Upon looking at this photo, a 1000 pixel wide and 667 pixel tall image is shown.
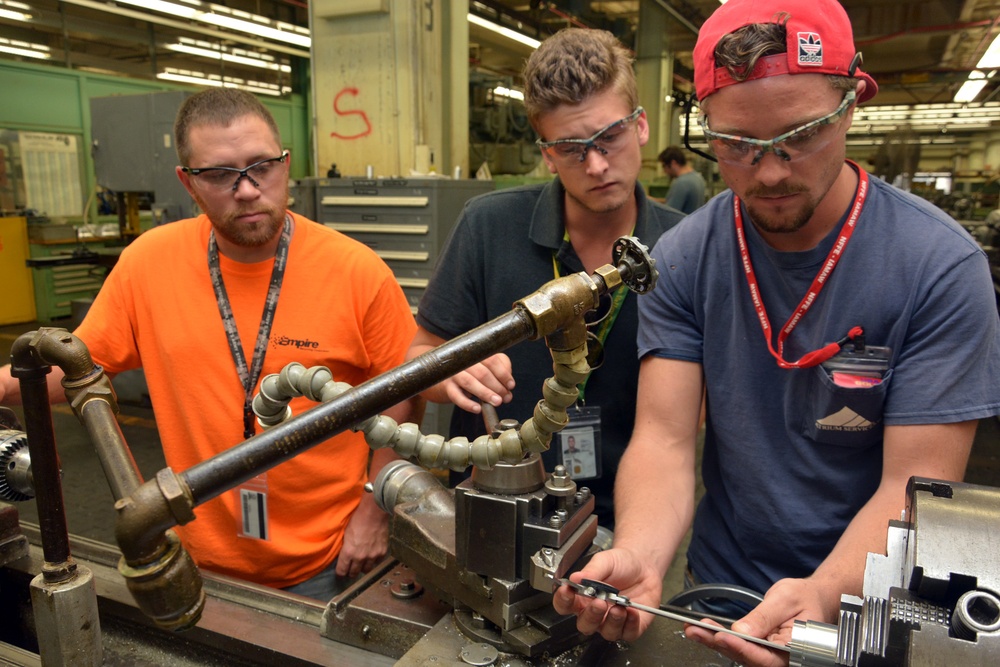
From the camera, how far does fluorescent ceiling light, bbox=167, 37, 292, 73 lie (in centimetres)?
792

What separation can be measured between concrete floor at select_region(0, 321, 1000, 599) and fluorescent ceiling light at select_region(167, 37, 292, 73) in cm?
507

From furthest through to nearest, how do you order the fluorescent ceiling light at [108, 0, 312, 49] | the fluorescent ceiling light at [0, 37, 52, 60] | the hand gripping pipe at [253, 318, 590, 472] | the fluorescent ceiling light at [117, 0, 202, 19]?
the fluorescent ceiling light at [0, 37, 52, 60] → the fluorescent ceiling light at [108, 0, 312, 49] → the fluorescent ceiling light at [117, 0, 202, 19] → the hand gripping pipe at [253, 318, 590, 472]

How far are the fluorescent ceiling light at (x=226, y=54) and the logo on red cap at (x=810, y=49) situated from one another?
8.39 meters

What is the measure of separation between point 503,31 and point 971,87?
6672mm

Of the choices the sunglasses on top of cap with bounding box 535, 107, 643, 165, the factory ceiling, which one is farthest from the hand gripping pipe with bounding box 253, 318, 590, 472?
the factory ceiling

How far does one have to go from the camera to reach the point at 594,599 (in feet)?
2.67

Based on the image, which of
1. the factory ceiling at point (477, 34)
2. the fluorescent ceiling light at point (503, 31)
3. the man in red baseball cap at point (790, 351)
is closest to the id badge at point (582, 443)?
the man in red baseball cap at point (790, 351)

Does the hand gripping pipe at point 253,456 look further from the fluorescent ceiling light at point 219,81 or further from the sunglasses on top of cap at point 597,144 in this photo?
the fluorescent ceiling light at point 219,81

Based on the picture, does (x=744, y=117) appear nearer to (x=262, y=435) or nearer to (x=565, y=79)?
(x=565, y=79)

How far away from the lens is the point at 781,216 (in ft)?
3.37

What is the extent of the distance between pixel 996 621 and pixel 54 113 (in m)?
7.53

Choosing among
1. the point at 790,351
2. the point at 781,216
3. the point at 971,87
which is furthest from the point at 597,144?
the point at 971,87

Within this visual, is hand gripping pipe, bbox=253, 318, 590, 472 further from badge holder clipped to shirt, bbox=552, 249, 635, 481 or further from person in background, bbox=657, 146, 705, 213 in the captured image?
person in background, bbox=657, 146, 705, 213

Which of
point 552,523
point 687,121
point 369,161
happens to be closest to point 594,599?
point 552,523
